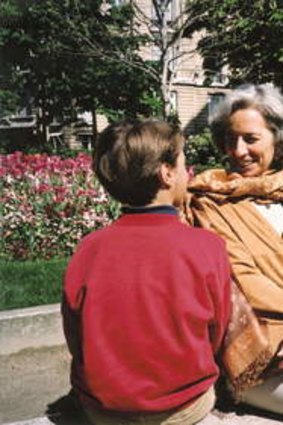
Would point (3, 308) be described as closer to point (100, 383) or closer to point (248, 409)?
point (248, 409)

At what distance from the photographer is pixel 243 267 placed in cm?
239

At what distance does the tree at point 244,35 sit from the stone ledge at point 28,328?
1457 cm

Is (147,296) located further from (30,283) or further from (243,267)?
(30,283)

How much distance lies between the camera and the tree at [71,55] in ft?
66.3

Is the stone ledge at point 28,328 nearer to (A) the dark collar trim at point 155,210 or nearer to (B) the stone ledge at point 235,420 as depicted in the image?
(B) the stone ledge at point 235,420

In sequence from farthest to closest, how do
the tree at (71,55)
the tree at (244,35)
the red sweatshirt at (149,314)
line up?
the tree at (71,55) → the tree at (244,35) → the red sweatshirt at (149,314)

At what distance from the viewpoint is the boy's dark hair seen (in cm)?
199

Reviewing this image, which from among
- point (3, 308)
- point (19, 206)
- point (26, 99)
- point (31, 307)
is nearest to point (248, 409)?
point (31, 307)

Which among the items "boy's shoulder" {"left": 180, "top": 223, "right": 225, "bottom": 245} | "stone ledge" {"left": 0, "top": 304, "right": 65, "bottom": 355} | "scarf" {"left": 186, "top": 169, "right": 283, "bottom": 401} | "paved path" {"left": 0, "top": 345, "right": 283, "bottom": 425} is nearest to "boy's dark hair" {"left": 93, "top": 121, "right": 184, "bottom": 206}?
"boy's shoulder" {"left": 180, "top": 223, "right": 225, "bottom": 245}

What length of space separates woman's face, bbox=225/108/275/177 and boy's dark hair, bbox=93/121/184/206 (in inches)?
29.3

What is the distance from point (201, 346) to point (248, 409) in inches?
28.1

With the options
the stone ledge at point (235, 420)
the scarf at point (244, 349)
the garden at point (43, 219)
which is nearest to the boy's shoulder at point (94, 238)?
the scarf at point (244, 349)

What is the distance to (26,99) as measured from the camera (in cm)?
2830

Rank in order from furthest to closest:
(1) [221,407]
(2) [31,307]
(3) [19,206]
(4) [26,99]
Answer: (4) [26,99]
(3) [19,206]
(2) [31,307]
(1) [221,407]
